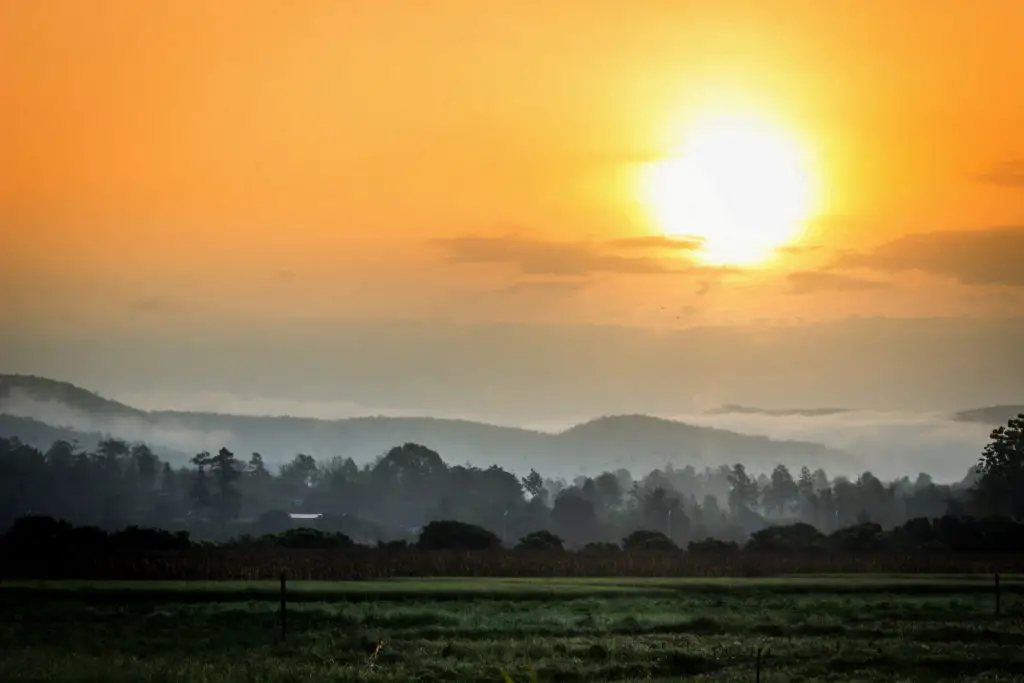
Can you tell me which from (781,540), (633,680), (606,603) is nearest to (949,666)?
(633,680)

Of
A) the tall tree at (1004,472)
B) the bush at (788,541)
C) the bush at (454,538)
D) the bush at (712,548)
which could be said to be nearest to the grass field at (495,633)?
the bush at (712,548)

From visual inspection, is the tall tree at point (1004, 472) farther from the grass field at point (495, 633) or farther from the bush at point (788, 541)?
the grass field at point (495, 633)

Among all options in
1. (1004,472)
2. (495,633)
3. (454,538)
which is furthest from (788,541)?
(1004,472)

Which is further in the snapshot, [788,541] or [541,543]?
[541,543]

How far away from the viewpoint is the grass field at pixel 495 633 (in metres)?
41.2

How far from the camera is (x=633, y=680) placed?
3978cm

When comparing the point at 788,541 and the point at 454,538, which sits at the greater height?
the point at 788,541

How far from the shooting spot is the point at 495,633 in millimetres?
49000

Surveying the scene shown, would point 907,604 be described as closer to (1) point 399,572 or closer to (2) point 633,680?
(2) point 633,680

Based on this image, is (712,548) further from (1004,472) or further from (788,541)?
(1004,472)

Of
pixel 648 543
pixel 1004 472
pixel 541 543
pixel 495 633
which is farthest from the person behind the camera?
pixel 1004 472

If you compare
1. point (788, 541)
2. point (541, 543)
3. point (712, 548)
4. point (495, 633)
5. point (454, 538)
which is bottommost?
point (495, 633)

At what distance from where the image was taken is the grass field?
41219mm

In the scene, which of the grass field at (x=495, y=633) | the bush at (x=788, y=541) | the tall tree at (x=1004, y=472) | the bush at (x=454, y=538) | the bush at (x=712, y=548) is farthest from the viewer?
the tall tree at (x=1004, y=472)
